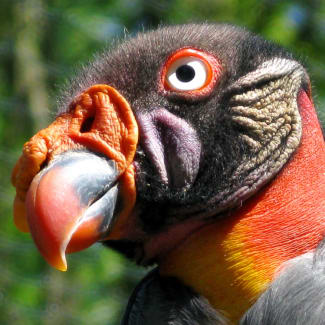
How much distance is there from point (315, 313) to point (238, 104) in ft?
1.64

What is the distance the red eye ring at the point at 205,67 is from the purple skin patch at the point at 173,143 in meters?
0.06

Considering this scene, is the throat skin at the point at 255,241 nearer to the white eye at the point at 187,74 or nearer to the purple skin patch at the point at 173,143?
the purple skin patch at the point at 173,143

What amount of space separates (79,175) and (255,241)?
0.40 m

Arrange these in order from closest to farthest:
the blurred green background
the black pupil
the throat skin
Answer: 1. the throat skin
2. the black pupil
3. the blurred green background

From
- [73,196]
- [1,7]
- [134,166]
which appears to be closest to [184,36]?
[134,166]

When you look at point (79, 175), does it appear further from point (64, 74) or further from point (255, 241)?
Result: point (64, 74)

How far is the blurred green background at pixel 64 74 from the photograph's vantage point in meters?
4.26

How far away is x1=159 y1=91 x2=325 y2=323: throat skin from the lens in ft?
6.18

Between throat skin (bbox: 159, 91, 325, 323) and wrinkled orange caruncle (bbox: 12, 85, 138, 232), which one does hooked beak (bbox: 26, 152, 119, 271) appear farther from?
throat skin (bbox: 159, 91, 325, 323)

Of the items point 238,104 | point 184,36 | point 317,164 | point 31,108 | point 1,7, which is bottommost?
point 317,164

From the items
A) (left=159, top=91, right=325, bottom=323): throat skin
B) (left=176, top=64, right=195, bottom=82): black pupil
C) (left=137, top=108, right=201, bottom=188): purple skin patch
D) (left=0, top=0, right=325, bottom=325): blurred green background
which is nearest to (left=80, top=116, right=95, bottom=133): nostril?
(left=137, top=108, right=201, bottom=188): purple skin patch

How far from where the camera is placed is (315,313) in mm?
1752

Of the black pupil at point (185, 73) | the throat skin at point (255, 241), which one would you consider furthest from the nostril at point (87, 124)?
the throat skin at point (255, 241)

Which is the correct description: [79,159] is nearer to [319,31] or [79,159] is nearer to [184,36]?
[184,36]
